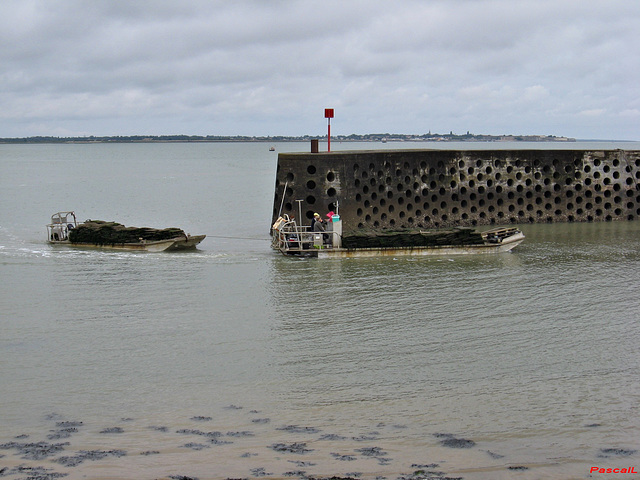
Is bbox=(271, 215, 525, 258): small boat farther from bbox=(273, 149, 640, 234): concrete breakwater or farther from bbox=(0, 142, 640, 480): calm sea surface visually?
bbox=(273, 149, 640, 234): concrete breakwater

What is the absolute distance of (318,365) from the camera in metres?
19.4

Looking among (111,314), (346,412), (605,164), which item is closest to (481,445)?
(346,412)

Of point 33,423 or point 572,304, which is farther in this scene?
point 572,304

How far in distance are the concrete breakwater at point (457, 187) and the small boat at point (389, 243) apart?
11.2 feet

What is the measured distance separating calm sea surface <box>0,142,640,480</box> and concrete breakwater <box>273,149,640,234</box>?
501 centimetres

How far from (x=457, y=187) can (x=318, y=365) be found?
2679 centimetres

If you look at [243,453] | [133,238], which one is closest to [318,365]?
[243,453]

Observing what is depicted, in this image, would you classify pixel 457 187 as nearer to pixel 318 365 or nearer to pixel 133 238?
pixel 133 238

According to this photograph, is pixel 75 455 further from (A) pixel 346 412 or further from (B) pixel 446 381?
(B) pixel 446 381

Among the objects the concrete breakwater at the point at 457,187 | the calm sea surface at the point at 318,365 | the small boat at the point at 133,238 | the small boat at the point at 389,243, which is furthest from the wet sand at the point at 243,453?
the concrete breakwater at the point at 457,187

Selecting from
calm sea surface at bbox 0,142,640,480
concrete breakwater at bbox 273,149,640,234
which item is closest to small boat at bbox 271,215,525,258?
calm sea surface at bbox 0,142,640,480

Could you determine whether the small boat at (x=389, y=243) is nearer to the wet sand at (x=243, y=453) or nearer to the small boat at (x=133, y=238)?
the small boat at (x=133, y=238)

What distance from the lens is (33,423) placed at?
15617 mm

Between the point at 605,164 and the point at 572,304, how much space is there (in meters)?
24.2
